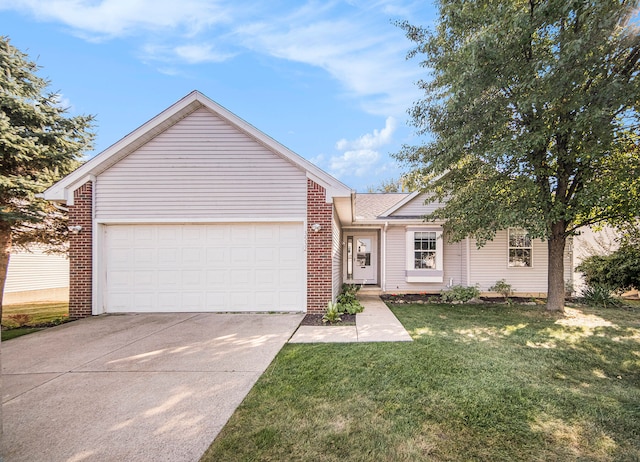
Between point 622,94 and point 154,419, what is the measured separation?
29.3 ft

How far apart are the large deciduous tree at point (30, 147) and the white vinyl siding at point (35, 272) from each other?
240 cm

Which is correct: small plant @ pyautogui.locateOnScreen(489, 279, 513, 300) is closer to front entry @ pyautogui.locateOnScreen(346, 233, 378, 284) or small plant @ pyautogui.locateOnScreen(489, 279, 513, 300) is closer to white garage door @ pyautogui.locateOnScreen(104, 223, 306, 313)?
front entry @ pyautogui.locateOnScreen(346, 233, 378, 284)

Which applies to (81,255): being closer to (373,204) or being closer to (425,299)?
(373,204)

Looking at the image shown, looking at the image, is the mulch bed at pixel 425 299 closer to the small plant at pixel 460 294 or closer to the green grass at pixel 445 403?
the small plant at pixel 460 294

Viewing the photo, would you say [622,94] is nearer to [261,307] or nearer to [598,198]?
[598,198]

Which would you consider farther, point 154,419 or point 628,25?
point 628,25

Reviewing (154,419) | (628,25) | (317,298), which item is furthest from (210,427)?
(628,25)

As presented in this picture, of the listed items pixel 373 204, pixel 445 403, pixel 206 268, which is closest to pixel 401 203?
pixel 373 204

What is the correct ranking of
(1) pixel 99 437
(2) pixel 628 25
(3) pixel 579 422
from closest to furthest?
(1) pixel 99 437 → (3) pixel 579 422 → (2) pixel 628 25

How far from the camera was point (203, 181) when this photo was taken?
8164mm

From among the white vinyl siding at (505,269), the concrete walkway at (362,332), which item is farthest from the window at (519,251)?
the concrete walkway at (362,332)

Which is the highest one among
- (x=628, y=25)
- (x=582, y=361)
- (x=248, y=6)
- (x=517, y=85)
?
(x=248, y=6)

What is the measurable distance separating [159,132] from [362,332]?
23.6ft

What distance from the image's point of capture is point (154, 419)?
3113 millimetres
